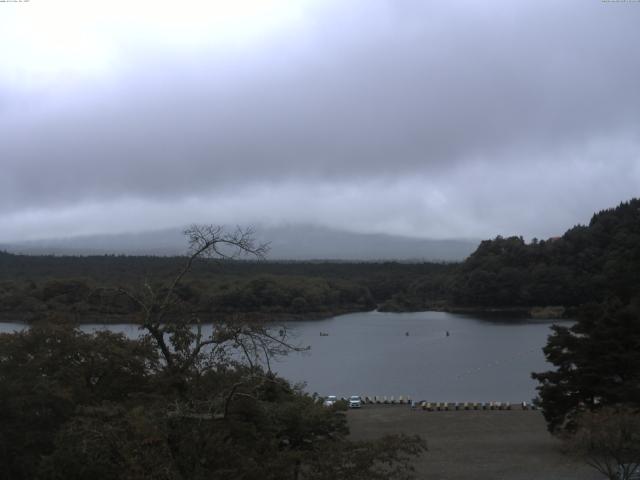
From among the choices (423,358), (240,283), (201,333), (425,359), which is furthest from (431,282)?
(201,333)

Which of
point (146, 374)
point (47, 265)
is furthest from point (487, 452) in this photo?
point (47, 265)

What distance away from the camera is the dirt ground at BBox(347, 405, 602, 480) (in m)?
16.3

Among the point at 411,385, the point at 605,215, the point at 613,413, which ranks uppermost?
the point at 605,215

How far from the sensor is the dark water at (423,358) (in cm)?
3541

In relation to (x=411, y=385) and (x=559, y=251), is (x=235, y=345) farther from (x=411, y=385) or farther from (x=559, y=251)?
(x=559, y=251)

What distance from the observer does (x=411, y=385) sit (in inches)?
1452

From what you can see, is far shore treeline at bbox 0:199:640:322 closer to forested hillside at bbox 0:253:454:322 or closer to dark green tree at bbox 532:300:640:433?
forested hillside at bbox 0:253:454:322

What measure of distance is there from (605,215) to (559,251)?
7.34 metres

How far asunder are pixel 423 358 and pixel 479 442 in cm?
2712

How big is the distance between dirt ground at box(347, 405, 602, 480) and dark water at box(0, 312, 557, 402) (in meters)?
4.58

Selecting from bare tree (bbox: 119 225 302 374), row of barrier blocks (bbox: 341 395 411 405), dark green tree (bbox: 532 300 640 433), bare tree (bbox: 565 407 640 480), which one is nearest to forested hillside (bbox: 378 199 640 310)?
row of barrier blocks (bbox: 341 395 411 405)

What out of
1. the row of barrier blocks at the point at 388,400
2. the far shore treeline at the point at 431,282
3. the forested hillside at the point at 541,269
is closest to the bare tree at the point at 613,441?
the row of barrier blocks at the point at 388,400

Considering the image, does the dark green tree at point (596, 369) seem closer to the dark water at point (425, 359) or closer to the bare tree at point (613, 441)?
the bare tree at point (613, 441)

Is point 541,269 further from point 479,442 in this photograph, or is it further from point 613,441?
point 613,441
